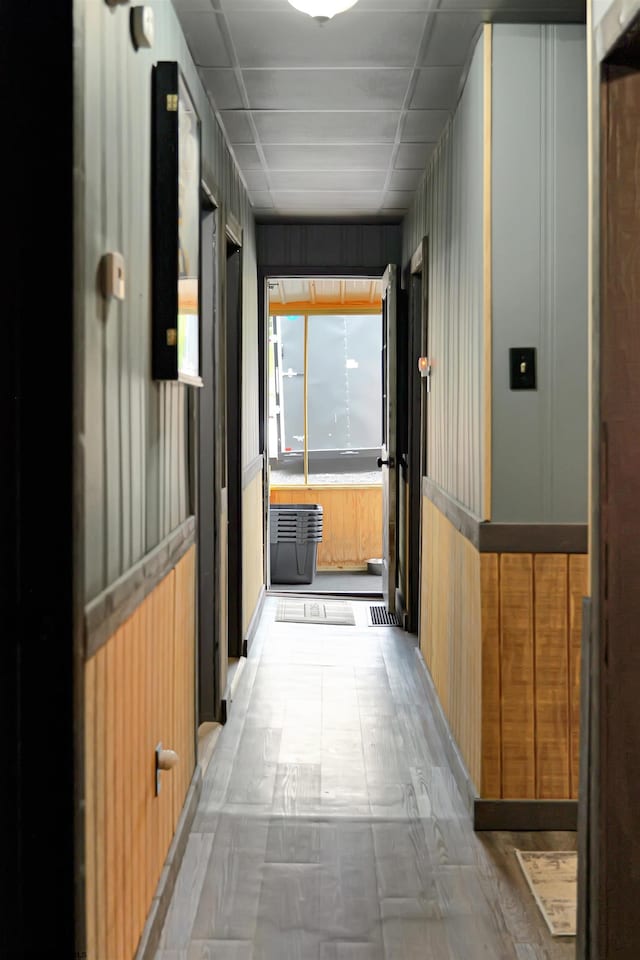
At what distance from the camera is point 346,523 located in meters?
8.77

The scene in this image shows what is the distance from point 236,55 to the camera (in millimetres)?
3252

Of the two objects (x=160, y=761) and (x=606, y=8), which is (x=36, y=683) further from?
(x=606, y=8)

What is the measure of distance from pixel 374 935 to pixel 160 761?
28.0 inches

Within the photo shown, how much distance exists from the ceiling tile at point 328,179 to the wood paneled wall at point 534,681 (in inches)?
106

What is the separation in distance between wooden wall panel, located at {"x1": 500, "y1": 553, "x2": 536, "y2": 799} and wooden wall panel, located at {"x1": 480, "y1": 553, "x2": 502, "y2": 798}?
0.6 inches

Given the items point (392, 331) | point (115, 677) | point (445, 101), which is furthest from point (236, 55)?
point (392, 331)

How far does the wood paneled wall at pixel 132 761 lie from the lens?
5.76 feet

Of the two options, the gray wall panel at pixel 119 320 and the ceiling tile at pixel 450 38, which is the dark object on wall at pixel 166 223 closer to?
the gray wall panel at pixel 119 320

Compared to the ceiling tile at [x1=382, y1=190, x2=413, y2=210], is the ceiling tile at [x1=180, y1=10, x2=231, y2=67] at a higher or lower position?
lower

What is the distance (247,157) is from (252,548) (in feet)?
7.43

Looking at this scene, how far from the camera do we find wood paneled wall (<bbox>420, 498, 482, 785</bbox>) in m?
3.18

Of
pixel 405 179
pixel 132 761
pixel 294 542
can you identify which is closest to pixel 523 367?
pixel 132 761

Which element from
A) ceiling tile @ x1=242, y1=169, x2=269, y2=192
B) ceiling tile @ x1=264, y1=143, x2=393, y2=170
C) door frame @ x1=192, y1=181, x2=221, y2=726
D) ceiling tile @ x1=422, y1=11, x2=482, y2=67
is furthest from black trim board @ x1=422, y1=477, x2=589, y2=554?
ceiling tile @ x1=242, y1=169, x2=269, y2=192

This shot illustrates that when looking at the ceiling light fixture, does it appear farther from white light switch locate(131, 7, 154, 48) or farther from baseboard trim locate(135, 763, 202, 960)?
baseboard trim locate(135, 763, 202, 960)
